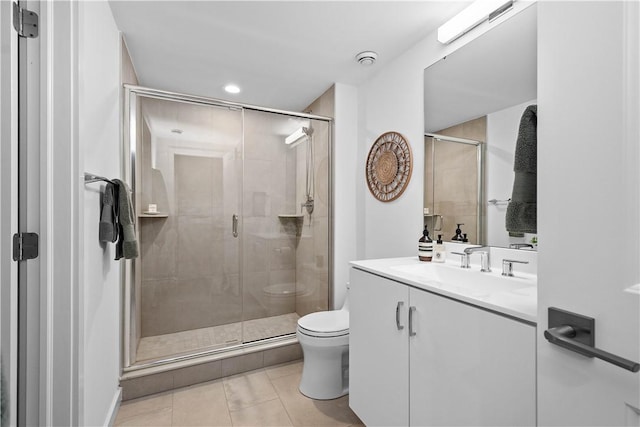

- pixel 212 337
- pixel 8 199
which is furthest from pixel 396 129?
pixel 212 337

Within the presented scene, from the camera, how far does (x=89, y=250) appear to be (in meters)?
1.29

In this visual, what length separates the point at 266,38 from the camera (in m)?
1.96

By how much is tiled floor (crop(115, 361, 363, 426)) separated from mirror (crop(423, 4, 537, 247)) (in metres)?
1.28

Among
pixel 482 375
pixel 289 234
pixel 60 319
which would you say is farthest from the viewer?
pixel 289 234

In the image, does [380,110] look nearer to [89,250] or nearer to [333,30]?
[333,30]

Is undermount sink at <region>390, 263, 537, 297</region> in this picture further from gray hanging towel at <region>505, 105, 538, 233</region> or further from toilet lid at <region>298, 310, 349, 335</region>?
toilet lid at <region>298, 310, 349, 335</region>

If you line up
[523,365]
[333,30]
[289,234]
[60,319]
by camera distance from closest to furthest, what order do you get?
[523,365] → [60,319] → [333,30] → [289,234]

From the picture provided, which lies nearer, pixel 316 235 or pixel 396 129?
pixel 396 129

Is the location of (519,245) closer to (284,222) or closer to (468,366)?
(468,366)

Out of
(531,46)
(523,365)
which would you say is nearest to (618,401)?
(523,365)

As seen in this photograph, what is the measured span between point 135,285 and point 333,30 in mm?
2141

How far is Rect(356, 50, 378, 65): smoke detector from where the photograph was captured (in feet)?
6.93

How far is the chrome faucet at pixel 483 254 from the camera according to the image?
1.51 metres

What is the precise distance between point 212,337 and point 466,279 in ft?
6.39
